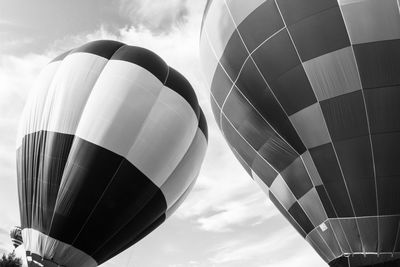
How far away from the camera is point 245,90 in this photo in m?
7.08

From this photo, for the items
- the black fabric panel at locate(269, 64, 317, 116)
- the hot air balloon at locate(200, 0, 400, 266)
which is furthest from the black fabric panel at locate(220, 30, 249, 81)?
the black fabric panel at locate(269, 64, 317, 116)

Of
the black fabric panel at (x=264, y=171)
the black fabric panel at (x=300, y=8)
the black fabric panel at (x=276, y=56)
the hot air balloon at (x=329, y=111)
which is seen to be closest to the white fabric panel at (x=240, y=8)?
the hot air balloon at (x=329, y=111)

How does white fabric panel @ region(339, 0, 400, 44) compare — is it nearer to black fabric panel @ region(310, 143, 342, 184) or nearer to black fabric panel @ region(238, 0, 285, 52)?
black fabric panel @ region(238, 0, 285, 52)

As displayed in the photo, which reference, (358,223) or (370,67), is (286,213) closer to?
(358,223)

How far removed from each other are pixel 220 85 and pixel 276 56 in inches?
63.1

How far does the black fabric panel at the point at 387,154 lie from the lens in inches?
225

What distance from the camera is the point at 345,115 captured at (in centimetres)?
599

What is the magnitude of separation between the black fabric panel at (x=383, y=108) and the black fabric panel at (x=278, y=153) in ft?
4.33

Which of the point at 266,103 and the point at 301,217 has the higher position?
the point at 266,103

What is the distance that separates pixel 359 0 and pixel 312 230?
11.9ft

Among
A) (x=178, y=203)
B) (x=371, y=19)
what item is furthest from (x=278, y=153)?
(x=178, y=203)

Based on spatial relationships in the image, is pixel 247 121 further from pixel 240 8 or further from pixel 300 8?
pixel 300 8

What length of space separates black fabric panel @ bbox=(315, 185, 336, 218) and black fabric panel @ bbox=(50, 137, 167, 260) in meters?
3.64

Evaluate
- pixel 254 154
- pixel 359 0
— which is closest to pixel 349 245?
pixel 254 154
